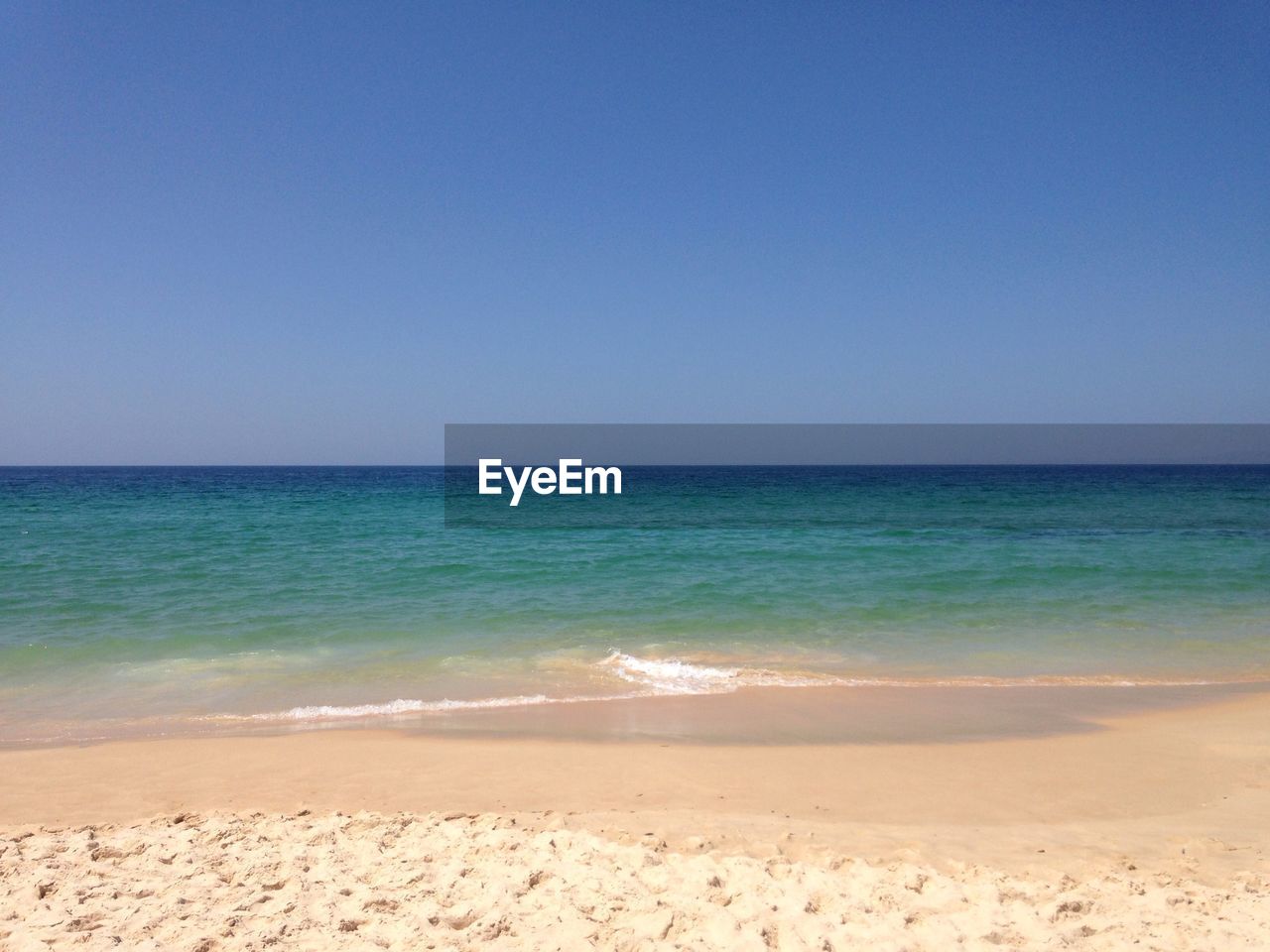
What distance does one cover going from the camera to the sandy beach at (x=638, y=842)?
11.6ft

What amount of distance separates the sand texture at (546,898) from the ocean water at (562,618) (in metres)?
3.45

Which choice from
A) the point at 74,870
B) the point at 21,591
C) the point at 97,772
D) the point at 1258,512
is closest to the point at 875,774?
the point at 74,870

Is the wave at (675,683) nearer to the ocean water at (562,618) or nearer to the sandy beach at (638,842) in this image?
the ocean water at (562,618)

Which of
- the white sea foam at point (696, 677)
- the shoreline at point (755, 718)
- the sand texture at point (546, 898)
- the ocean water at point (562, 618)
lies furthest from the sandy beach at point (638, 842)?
the white sea foam at point (696, 677)

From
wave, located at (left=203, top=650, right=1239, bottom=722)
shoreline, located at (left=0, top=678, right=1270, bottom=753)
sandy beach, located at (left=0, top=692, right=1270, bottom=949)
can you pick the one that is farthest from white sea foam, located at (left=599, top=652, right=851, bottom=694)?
sandy beach, located at (left=0, top=692, right=1270, bottom=949)

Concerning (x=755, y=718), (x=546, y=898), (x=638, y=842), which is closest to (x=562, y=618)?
(x=755, y=718)

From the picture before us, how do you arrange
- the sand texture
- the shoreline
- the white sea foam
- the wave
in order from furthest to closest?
1. the white sea foam
2. the wave
3. the shoreline
4. the sand texture

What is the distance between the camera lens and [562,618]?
1186cm

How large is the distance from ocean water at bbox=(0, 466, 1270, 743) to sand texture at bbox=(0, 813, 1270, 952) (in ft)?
11.3

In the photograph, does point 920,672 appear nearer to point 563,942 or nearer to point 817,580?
point 817,580

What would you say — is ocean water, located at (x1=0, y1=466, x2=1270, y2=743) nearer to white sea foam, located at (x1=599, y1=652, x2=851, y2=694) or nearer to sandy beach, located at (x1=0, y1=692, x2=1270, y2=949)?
white sea foam, located at (x1=599, y1=652, x2=851, y2=694)

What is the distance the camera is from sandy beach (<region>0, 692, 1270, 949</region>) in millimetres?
3527

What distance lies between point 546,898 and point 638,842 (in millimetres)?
950

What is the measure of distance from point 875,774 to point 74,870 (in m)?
5.51
